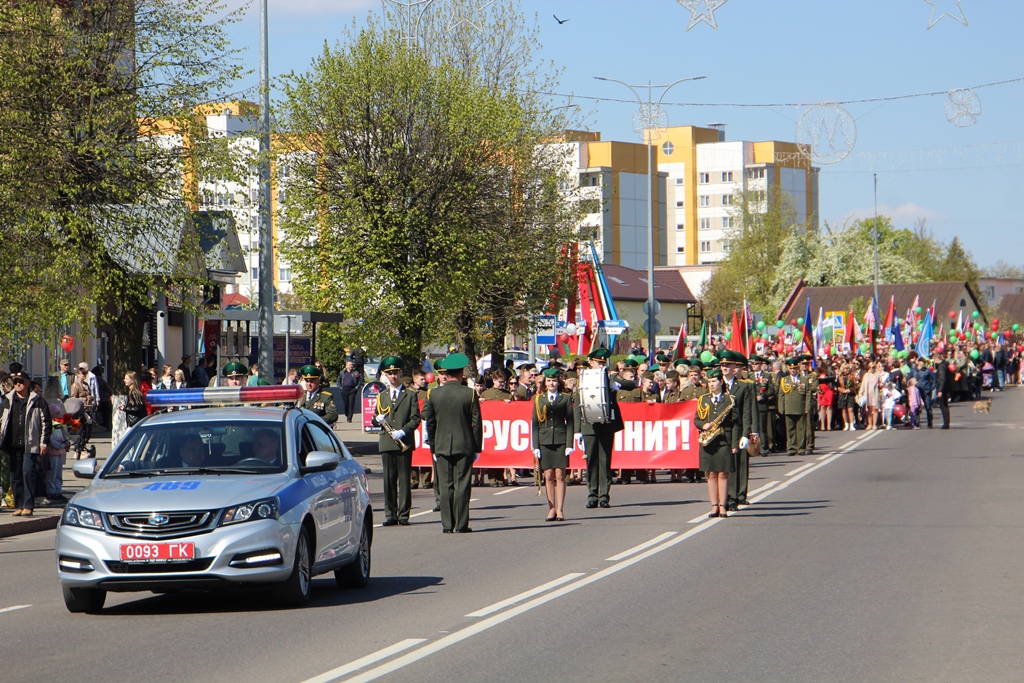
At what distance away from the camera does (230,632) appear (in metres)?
9.62

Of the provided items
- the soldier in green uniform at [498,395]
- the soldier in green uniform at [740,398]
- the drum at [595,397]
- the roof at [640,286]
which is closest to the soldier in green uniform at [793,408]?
the soldier in green uniform at [498,395]

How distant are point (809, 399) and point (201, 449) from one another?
22.8 metres

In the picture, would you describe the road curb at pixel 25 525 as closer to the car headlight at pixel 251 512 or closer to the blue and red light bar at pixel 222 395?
the blue and red light bar at pixel 222 395

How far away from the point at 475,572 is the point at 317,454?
2.44 meters

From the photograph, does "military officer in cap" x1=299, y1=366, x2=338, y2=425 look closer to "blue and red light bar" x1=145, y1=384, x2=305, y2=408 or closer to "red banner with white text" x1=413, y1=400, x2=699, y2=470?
"blue and red light bar" x1=145, y1=384, x2=305, y2=408

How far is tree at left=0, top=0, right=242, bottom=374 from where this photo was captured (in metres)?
22.1

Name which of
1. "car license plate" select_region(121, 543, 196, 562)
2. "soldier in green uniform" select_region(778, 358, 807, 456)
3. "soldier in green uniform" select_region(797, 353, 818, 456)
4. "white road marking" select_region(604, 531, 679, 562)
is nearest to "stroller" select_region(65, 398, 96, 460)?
"white road marking" select_region(604, 531, 679, 562)

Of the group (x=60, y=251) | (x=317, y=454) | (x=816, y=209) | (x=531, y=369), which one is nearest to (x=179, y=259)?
(x=60, y=251)

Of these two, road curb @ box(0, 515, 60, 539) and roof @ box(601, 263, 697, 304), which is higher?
roof @ box(601, 263, 697, 304)

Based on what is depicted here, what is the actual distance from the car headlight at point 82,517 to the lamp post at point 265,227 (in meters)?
15.6

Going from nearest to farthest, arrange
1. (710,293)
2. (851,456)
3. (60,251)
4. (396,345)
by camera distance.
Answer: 1. (60,251)
2. (851,456)
3. (396,345)
4. (710,293)

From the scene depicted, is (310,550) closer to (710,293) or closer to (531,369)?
(531,369)

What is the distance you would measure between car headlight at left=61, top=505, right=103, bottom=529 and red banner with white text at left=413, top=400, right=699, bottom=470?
545 inches

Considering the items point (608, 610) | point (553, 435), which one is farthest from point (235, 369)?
point (608, 610)
